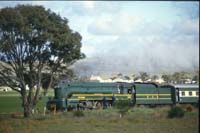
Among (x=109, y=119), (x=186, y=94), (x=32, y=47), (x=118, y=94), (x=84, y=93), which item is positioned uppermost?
(x=32, y=47)

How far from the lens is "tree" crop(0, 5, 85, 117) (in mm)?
26031

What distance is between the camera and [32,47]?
27.0 metres

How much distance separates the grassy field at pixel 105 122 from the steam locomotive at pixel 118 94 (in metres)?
Answer: 3.66

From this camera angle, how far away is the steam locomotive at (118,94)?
35531mm

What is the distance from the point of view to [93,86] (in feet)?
121

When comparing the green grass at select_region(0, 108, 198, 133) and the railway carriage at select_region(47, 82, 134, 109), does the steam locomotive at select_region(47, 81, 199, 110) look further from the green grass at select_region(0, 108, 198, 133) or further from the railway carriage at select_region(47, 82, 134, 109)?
the green grass at select_region(0, 108, 198, 133)

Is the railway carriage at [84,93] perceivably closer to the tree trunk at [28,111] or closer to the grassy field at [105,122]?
the grassy field at [105,122]

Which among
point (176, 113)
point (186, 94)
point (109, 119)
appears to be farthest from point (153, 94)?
point (109, 119)

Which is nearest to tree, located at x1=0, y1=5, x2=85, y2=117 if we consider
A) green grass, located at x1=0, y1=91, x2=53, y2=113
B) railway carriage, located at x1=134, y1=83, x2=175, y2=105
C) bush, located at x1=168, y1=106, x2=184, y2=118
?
green grass, located at x1=0, y1=91, x2=53, y2=113

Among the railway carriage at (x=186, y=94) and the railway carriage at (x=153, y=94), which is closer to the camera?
the railway carriage at (x=153, y=94)

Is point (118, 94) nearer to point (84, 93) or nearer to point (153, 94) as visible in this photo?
point (84, 93)

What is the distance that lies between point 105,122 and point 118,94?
1409cm

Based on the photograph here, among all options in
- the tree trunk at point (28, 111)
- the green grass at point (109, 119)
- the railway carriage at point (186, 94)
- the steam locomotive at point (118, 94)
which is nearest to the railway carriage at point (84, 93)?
the steam locomotive at point (118, 94)

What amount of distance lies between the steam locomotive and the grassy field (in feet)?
12.0
